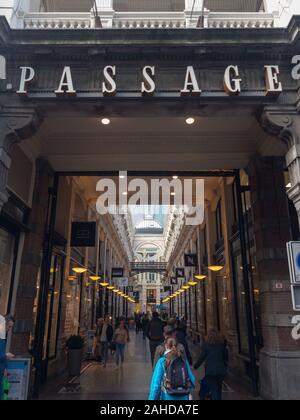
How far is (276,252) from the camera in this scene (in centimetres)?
866

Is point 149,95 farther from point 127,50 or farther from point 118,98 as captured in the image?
point 127,50

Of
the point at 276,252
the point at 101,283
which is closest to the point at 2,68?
the point at 276,252

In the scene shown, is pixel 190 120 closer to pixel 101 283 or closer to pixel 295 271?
pixel 295 271

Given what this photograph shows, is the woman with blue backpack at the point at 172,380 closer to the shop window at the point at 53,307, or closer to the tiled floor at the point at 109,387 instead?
the tiled floor at the point at 109,387

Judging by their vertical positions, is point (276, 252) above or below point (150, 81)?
below

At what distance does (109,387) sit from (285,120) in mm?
8347

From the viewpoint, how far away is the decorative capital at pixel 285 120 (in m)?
6.38

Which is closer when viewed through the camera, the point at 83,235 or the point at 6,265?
the point at 6,265

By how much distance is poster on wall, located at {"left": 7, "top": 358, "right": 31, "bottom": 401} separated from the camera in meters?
5.93

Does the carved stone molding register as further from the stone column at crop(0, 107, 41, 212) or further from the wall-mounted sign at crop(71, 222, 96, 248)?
the wall-mounted sign at crop(71, 222, 96, 248)

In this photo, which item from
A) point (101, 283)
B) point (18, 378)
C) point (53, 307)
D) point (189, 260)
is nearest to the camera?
point (18, 378)

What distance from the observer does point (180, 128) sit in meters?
8.90

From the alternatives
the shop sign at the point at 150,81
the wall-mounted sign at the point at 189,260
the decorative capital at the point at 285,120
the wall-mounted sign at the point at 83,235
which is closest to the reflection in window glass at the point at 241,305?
the wall-mounted sign at the point at 83,235

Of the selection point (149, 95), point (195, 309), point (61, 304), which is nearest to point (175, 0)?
point (149, 95)
